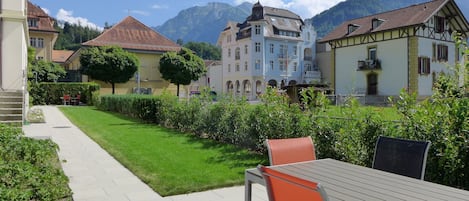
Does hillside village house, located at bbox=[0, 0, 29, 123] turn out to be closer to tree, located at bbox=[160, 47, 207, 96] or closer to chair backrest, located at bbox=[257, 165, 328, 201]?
chair backrest, located at bbox=[257, 165, 328, 201]

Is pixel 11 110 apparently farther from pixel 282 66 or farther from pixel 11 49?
pixel 282 66

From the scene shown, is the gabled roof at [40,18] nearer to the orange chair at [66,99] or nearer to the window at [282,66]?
the orange chair at [66,99]

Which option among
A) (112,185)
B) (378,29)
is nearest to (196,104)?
(112,185)

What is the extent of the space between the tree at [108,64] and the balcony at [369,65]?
2088 centimetres

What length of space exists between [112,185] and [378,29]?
98.4 ft

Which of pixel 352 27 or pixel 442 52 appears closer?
pixel 442 52

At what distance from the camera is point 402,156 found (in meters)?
3.37

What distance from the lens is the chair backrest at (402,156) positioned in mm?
3197

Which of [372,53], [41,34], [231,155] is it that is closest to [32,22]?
[41,34]

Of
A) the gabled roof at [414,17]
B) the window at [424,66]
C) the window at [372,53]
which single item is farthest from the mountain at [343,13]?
the window at [424,66]

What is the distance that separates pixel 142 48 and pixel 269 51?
1609 centimetres

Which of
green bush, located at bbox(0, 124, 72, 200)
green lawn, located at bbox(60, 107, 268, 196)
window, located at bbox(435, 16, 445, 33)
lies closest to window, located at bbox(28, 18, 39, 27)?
green lawn, located at bbox(60, 107, 268, 196)

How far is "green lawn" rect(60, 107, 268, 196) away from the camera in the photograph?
5359 mm

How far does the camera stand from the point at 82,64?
3309 centimetres
